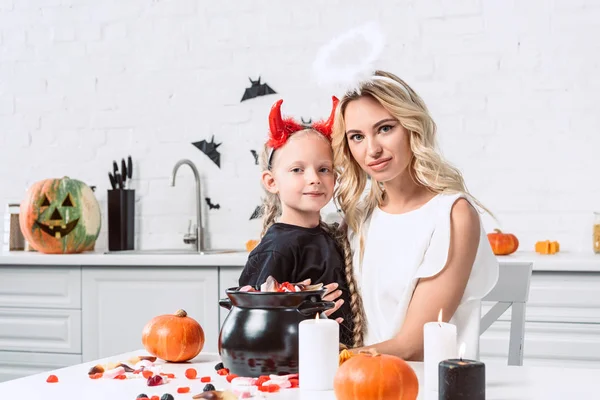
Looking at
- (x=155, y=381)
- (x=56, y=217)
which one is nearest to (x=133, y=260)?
(x=56, y=217)

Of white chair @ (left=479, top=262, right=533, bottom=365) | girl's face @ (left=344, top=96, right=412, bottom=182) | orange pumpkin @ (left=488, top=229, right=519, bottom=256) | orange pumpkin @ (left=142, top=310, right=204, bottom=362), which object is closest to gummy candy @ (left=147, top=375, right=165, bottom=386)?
orange pumpkin @ (left=142, top=310, right=204, bottom=362)

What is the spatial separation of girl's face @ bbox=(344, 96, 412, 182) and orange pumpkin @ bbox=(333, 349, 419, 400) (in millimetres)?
718

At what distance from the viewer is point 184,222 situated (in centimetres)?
363

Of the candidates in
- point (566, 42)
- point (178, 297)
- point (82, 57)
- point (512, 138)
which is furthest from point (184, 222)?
point (566, 42)

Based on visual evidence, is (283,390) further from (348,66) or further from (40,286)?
(40,286)

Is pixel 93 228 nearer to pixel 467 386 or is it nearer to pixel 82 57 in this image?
pixel 82 57

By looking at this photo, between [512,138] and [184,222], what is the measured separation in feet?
4.97

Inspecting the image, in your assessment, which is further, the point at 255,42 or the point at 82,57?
the point at 82,57

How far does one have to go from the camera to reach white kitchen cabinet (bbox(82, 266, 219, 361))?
2.91 metres

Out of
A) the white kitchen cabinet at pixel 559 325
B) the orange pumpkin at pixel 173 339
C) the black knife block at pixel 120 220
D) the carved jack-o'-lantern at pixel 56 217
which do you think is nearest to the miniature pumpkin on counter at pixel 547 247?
the white kitchen cabinet at pixel 559 325

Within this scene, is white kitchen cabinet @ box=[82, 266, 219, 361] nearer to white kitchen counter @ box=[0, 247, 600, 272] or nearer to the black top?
white kitchen counter @ box=[0, 247, 600, 272]

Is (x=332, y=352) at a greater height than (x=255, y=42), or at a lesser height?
lesser

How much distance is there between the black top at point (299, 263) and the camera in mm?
1633

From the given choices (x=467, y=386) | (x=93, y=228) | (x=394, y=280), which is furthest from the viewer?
(x=93, y=228)
